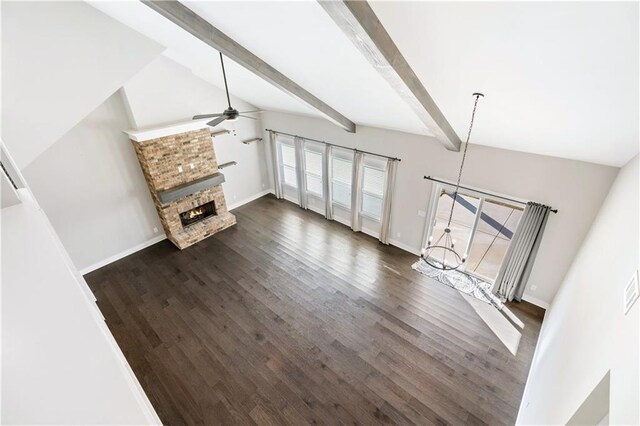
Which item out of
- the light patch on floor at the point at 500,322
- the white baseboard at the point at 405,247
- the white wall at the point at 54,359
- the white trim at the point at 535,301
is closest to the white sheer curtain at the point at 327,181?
the white baseboard at the point at 405,247

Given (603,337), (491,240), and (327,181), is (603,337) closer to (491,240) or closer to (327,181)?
(327,181)

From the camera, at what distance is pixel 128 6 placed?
370 cm

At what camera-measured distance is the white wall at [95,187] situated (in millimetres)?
5195

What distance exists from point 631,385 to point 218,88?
25.7 ft

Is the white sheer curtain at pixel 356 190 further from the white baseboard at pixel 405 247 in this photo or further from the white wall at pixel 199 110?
the white wall at pixel 199 110

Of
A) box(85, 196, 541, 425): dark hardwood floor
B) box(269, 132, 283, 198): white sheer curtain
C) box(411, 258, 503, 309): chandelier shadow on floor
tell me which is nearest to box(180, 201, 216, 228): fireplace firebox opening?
box(85, 196, 541, 425): dark hardwood floor

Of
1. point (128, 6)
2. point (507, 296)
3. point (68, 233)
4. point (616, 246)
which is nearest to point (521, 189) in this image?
point (507, 296)

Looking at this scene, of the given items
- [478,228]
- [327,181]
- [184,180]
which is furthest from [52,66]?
[478,228]

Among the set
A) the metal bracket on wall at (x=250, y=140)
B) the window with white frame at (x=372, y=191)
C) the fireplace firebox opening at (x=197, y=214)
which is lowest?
the fireplace firebox opening at (x=197, y=214)

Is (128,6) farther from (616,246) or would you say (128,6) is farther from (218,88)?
(616,246)

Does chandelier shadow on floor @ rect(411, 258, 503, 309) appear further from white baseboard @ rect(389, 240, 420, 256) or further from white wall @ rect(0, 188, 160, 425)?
white wall @ rect(0, 188, 160, 425)

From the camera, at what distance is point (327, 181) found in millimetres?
7441

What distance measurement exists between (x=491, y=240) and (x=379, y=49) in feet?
24.5

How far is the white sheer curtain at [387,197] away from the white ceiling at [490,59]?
150 cm
